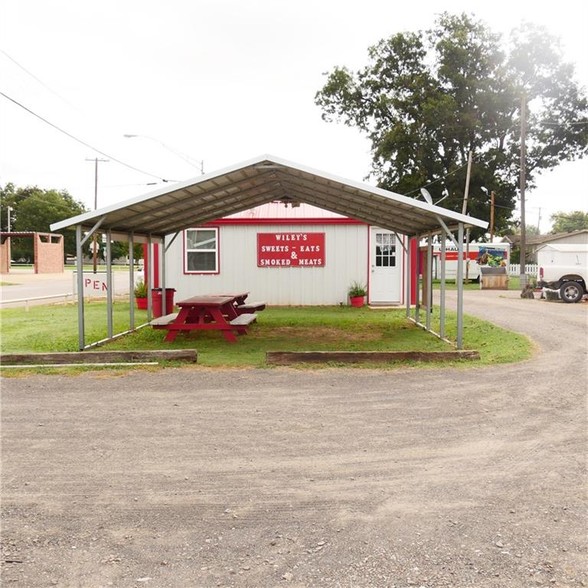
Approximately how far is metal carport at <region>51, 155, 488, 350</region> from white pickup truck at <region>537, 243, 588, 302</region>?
7.94 meters

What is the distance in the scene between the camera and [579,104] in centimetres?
3572

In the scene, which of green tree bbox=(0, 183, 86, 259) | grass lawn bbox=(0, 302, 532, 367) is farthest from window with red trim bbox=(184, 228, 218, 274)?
green tree bbox=(0, 183, 86, 259)

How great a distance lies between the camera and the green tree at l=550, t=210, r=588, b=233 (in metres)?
89.7

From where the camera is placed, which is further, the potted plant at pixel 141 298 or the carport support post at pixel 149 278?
the potted plant at pixel 141 298

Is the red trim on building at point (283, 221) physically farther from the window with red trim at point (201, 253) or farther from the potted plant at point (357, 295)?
the potted plant at point (357, 295)

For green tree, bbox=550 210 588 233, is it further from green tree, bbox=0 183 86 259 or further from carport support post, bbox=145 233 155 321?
carport support post, bbox=145 233 155 321

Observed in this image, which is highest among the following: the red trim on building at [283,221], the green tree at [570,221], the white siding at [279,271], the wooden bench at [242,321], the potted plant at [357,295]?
the green tree at [570,221]

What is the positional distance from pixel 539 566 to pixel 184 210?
30.2 feet

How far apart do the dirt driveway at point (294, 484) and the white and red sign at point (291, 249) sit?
403 inches

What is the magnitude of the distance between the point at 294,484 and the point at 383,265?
13689 mm

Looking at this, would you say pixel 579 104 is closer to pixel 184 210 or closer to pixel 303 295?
pixel 303 295

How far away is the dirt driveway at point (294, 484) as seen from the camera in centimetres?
291

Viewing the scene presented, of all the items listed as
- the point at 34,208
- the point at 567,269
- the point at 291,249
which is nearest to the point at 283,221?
the point at 291,249

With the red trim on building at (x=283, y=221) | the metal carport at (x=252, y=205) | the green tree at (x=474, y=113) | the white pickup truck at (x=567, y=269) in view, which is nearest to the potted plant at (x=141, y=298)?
the red trim on building at (x=283, y=221)
